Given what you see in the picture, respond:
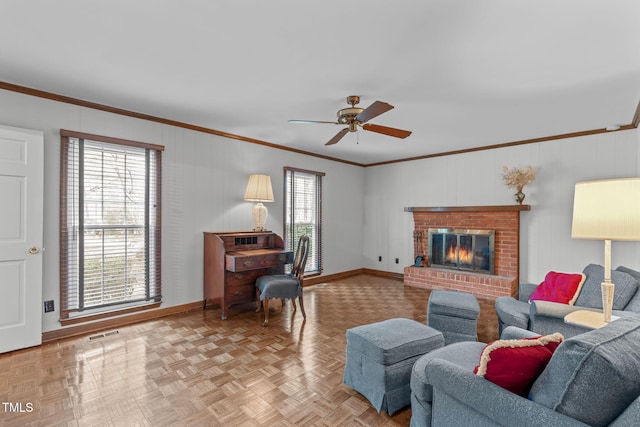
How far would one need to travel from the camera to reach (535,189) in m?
4.68

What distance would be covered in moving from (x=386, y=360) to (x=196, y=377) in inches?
56.9

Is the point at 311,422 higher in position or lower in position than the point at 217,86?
lower

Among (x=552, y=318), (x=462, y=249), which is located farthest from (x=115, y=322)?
(x=462, y=249)

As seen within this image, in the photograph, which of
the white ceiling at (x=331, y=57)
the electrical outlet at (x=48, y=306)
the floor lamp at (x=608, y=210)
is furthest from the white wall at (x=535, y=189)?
the electrical outlet at (x=48, y=306)

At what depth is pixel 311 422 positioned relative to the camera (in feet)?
6.23

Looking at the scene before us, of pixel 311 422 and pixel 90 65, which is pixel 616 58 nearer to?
pixel 311 422

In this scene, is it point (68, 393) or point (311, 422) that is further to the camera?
point (68, 393)

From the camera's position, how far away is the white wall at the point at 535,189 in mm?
4121

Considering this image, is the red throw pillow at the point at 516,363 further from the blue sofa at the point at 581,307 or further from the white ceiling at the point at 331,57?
the white ceiling at the point at 331,57

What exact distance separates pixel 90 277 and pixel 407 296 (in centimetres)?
407

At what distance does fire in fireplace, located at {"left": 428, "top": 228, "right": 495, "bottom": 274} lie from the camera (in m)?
5.07

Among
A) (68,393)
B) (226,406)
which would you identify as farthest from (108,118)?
(226,406)

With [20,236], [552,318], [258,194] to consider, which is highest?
[258,194]

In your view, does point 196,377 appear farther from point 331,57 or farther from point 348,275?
point 348,275
